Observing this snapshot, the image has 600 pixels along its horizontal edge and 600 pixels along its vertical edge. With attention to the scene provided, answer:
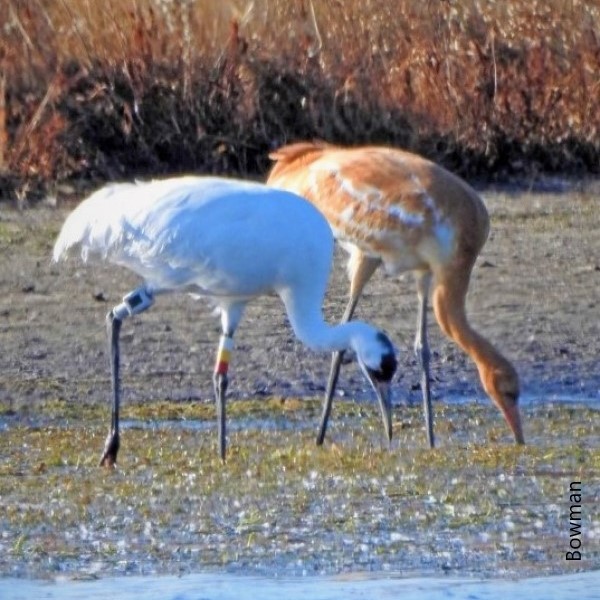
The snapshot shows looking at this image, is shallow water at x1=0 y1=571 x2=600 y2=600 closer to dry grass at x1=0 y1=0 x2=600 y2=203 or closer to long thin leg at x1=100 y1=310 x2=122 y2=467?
long thin leg at x1=100 y1=310 x2=122 y2=467

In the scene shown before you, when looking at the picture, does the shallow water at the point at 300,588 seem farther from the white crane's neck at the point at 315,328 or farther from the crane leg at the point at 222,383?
the white crane's neck at the point at 315,328

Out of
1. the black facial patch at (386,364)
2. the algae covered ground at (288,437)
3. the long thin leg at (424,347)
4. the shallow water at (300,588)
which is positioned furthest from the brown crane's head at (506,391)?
the shallow water at (300,588)

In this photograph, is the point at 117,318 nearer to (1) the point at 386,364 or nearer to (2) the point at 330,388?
(2) the point at 330,388

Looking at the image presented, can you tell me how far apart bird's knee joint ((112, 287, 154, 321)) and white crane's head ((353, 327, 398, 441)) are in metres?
0.86

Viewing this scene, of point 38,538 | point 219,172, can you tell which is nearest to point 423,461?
point 38,538

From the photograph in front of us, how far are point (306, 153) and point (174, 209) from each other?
1.35 m

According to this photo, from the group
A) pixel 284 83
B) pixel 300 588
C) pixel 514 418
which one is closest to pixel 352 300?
pixel 514 418

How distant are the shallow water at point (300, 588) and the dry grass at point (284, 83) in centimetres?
662

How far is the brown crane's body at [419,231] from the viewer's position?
25.5 ft

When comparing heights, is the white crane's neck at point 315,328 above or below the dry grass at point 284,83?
above

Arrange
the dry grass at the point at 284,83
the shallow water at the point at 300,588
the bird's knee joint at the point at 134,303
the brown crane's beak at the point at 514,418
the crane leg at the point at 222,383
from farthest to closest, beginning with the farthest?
the dry grass at the point at 284,83, the brown crane's beak at the point at 514,418, the bird's knee joint at the point at 134,303, the crane leg at the point at 222,383, the shallow water at the point at 300,588

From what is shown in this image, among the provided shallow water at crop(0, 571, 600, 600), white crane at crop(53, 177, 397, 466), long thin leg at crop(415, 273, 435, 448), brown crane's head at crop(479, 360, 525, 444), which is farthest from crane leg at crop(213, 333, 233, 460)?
shallow water at crop(0, 571, 600, 600)

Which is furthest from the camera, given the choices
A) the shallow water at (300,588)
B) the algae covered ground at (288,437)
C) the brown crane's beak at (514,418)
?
the brown crane's beak at (514,418)

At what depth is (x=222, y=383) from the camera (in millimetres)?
7516
